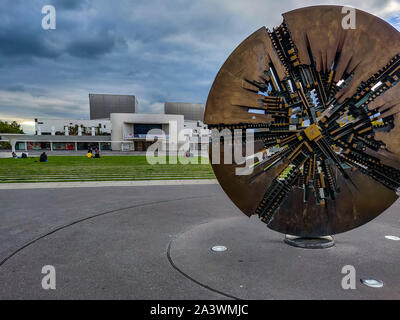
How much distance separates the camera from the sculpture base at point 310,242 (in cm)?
477

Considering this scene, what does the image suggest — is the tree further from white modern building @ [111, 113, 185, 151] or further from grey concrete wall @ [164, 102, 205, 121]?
grey concrete wall @ [164, 102, 205, 121]

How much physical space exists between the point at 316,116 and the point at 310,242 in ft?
7.53

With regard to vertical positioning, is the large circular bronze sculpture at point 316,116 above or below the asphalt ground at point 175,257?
above

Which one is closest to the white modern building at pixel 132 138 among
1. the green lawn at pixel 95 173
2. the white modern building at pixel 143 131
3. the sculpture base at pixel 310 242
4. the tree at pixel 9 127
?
the white modern building at pixel 143 131

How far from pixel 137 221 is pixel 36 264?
2.67 metres

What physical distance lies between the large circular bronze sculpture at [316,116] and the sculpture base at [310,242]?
→ 20 cm

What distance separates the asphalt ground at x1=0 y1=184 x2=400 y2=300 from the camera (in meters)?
3.38

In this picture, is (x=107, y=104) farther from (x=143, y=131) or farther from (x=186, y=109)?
(x=143, y=131)

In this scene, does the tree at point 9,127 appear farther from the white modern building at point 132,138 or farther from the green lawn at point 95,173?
the green lawn at point 95,173

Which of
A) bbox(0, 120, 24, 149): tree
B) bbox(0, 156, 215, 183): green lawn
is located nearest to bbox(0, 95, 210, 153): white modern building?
bbox(0, 120, 24, 149): tree

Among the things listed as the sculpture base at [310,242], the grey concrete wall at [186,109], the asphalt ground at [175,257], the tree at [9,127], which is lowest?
the asphalt ground at [175,257]

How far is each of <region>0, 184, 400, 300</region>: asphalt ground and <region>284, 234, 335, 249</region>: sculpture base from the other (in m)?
0.14

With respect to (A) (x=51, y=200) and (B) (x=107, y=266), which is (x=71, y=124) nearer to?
(A) (x=51, y=200)
